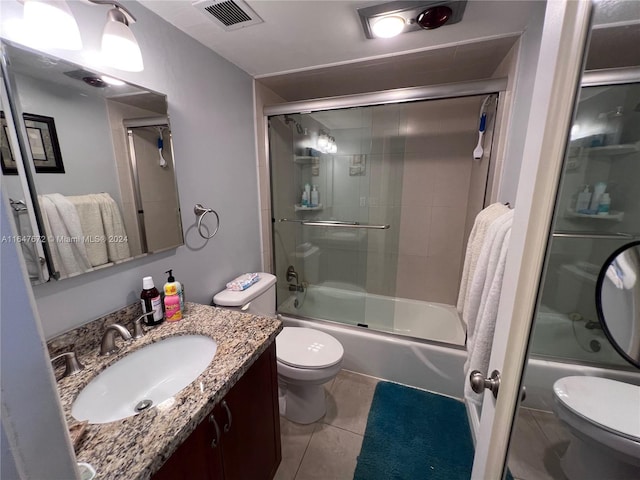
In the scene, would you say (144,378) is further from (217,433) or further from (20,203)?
(20,203)

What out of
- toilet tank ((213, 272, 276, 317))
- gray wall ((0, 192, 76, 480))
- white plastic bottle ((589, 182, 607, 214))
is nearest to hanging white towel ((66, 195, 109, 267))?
toilet tank ((213, 272, 276, 317))

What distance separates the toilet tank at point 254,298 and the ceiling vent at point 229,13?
140cm

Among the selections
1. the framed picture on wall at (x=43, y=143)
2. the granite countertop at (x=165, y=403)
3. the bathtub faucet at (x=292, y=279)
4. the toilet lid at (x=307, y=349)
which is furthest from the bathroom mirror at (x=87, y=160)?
the bathtub faucet at (x=292, y=279)

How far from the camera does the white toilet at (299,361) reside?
4.65 feet

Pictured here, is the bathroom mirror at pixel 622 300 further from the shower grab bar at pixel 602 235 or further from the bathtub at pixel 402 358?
the bathtub at pixel 402 358

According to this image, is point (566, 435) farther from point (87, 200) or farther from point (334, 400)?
point (87, 200)

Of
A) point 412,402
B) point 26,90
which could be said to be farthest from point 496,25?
point 412,402

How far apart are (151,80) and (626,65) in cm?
160

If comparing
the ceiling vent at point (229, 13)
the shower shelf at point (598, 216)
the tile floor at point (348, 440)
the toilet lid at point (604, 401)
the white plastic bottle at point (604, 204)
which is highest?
the ceiling vent at point (229, 13)

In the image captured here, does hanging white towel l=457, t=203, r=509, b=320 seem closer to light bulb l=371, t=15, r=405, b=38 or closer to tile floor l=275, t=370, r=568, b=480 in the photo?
tile floor l=275, t=370, r=568, b=480

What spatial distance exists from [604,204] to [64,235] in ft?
5.33

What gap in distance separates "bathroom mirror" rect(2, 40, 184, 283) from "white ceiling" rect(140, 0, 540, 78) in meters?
0.43

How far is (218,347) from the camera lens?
3.06 ft

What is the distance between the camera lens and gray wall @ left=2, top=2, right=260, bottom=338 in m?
0.94
